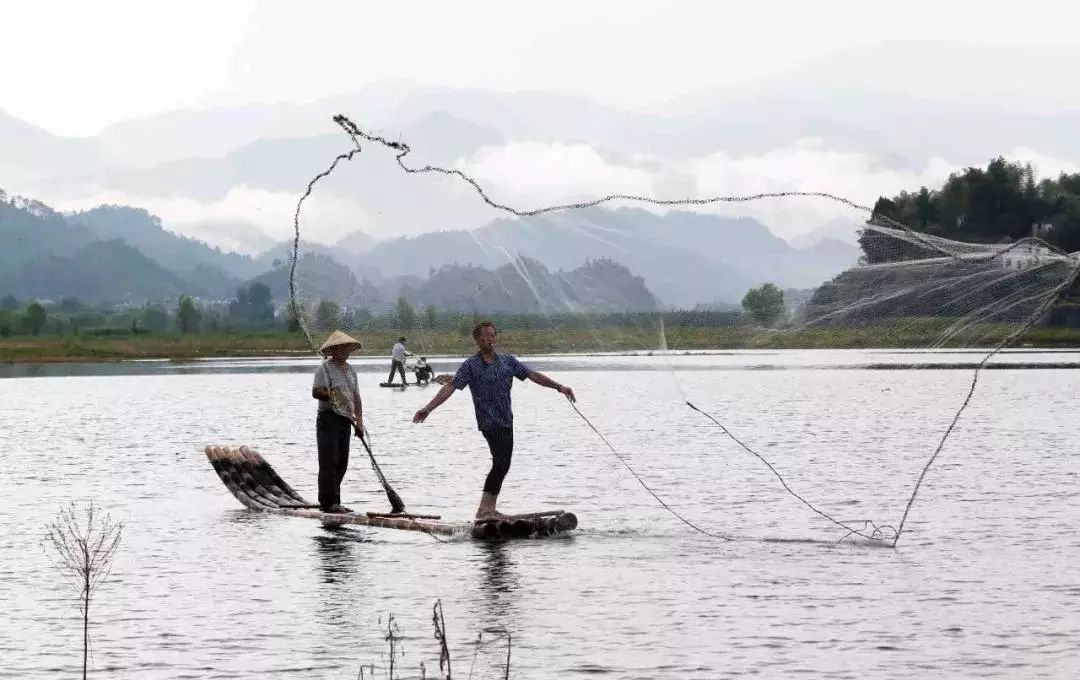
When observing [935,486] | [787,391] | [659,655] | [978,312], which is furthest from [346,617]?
[787,391]

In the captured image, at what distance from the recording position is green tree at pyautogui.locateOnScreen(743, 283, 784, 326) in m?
16.2

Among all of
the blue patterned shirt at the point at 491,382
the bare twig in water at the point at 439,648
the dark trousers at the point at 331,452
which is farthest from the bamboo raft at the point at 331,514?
the bare twig in water at the point at 439,648

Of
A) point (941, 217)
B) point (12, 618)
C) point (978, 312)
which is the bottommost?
point (12, 618)

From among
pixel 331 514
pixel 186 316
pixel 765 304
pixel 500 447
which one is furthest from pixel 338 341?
pixel 186 316

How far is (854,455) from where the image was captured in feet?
97.9

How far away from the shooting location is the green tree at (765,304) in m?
16.2

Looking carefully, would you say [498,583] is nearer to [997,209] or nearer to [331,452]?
[331,452]

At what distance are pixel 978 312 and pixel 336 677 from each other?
7.95 metres

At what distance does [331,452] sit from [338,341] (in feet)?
4.41

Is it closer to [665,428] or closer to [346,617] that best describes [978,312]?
[346,617]

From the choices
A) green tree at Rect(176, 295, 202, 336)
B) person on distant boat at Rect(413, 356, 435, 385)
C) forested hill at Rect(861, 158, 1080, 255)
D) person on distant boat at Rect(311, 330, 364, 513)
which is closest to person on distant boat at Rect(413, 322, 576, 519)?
person on distant boat at Rect(311, 330, 364, 513)

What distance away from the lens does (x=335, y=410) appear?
18797mm

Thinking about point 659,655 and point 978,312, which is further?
point 978,312

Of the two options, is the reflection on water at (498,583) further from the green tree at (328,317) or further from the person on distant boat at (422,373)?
the person on distant boat at (422,373)
